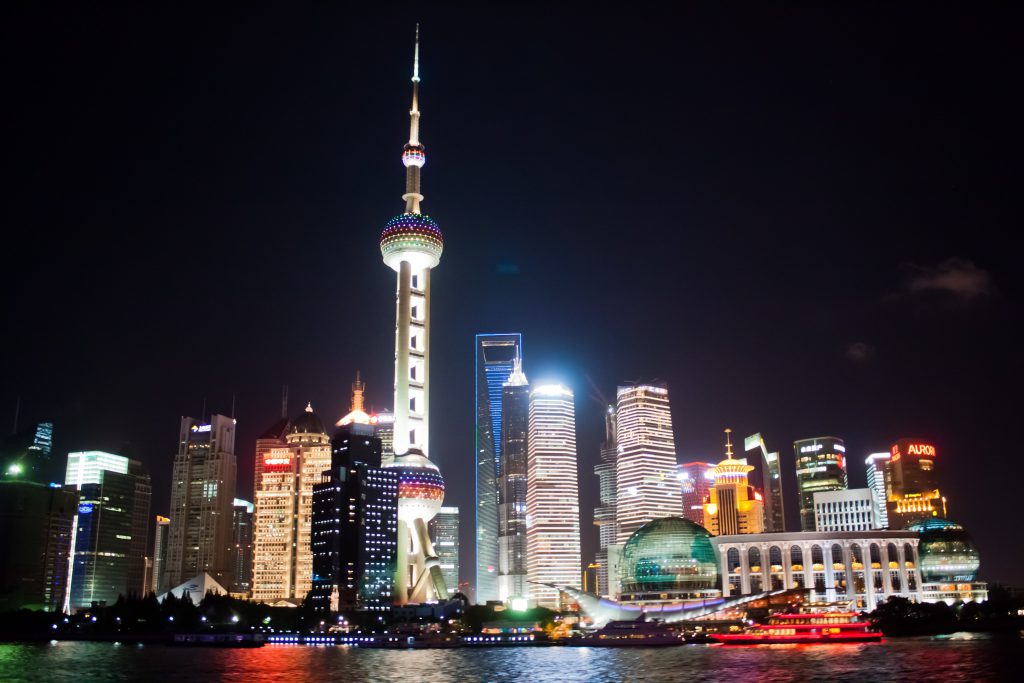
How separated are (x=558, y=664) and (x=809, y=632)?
206 ft

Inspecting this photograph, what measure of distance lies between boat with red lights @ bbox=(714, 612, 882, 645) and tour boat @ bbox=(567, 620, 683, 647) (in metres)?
10.1

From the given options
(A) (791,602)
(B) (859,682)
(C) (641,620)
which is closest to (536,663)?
(B) (859,682)

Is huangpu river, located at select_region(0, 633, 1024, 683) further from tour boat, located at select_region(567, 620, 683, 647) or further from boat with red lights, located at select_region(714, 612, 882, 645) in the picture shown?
boat with red lights, located at select_region(714, 612, 882, 645)

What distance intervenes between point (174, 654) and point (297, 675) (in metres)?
58.3

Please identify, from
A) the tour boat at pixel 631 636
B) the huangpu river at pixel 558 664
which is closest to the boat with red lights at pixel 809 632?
the huangpu river at pixel 558 664

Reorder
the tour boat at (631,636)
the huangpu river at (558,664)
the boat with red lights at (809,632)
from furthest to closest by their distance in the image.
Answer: the tour boat at (631,636), the boat with red lights at (809,632), the huangpu river at (558,664)

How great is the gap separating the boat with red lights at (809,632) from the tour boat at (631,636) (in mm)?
10143

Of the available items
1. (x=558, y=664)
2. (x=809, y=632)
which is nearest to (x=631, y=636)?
(x=809, y=632)

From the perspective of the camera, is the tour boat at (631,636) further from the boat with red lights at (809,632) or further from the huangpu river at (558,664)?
the boat with red lights at (809,632)

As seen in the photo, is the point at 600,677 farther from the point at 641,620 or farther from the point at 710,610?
the point at 710,610

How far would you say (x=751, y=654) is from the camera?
136000 mm

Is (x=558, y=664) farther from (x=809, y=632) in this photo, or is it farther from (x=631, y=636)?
(x=809, y=632)

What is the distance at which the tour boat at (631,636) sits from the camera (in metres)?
167

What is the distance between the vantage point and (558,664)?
122 meters
